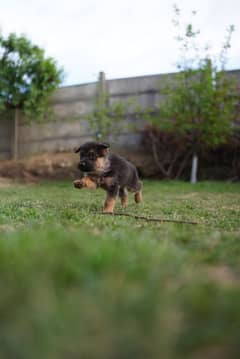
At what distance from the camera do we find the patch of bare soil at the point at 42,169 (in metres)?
17.4

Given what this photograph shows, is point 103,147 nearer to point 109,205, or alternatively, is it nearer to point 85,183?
point 85,183

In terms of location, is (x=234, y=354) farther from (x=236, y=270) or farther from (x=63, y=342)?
(x=236, y=270)

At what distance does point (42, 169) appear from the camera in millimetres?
17688

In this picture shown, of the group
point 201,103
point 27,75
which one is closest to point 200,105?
point 201,103

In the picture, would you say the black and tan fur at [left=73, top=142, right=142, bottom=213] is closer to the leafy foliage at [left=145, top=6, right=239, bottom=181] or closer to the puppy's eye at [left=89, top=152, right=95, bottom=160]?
the puppy's eye at [left=89, top=152, right=95, bottom=160]

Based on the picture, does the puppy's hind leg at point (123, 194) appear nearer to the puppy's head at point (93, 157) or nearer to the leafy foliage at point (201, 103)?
the puppy's head at point (93, 157)

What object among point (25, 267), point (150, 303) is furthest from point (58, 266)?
point (150, 303)

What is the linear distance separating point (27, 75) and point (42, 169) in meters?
4.59

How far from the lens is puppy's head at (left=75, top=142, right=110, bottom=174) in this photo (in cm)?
644

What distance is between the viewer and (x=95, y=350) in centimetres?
143

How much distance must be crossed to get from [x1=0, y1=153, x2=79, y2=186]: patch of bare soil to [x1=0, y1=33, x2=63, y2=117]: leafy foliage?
7.80ft

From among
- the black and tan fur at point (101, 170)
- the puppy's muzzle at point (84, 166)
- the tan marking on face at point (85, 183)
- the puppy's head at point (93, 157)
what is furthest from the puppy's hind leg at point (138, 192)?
the puppy's muzzle at point (84, 166)

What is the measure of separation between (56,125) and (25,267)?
1755 centimetres

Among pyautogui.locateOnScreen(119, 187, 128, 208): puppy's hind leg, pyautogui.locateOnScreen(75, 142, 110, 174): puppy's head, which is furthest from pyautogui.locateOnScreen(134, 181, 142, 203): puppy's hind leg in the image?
pyautogui.locateOnScreen(75, 142, 110, 174): puppy's head
